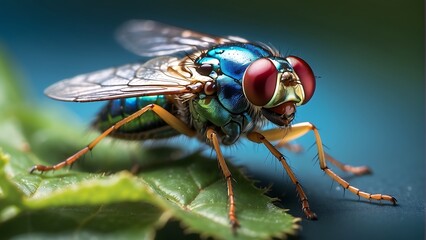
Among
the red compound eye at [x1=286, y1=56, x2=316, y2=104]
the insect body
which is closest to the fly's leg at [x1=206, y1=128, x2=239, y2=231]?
the insect body

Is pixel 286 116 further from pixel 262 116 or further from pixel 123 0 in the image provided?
pixel 123 0

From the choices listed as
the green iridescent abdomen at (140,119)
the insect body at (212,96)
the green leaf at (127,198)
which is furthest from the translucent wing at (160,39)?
the green leaf at (127,198)

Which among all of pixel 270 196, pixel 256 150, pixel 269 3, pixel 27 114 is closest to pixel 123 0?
pixel 269 3

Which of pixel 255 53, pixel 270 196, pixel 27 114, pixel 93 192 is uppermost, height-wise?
pixel 255 53

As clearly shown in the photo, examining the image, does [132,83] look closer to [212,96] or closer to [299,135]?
[212,96]

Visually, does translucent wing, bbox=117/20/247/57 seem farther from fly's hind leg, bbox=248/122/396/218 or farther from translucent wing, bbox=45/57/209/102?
fly's hind leg, bbox=248/122/396/218

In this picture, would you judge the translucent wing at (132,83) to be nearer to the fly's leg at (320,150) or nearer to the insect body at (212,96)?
the insect body at (212,96)
